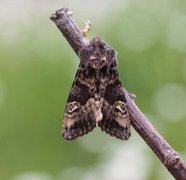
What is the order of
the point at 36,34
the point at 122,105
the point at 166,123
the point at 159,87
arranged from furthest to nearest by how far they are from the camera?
1. the point at 36,34
2. the point at 159,87
3. the point at 166,123
4. the point at 122,105

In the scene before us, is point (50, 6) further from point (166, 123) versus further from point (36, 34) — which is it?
point (166, 123)

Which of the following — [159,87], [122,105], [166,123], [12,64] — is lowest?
[122,105]

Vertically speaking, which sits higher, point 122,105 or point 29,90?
point 29,90

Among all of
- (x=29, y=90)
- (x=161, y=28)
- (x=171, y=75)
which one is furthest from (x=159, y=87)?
(x=29, y=90)

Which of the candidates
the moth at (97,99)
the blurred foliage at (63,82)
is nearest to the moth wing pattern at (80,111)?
the moth at (97,99)

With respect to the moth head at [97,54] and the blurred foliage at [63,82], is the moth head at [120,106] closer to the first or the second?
the moth head at [97,54]

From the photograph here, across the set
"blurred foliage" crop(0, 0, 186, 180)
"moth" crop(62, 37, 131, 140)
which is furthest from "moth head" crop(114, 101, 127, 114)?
"blurred foliage" crop(0, 0, 186, 180)
